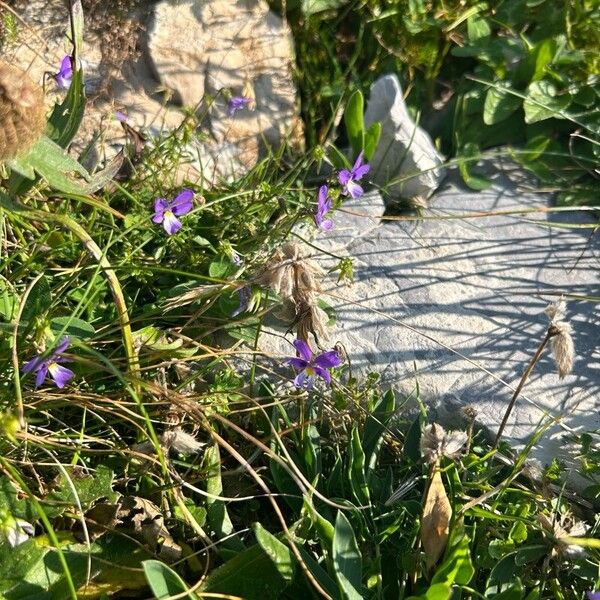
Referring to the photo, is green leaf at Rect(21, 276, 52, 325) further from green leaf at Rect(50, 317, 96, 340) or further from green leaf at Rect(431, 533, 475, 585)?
green leaf at Rect(431, 533, 475, 585)

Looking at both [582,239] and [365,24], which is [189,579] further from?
[365,24]

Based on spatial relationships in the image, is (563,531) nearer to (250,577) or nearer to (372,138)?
(250,577)

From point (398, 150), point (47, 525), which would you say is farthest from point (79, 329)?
point (398, 150)

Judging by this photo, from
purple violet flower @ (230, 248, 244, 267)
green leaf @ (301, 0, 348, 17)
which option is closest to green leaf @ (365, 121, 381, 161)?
green leaf @ (301, 0, 348, 17)

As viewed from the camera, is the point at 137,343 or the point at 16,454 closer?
the point at 16,454

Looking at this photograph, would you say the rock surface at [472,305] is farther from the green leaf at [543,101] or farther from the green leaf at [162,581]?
the green leaf at [162,581]

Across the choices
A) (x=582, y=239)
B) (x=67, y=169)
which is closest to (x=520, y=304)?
(x=582, y=239)

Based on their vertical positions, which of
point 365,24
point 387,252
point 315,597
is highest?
point 365,24
